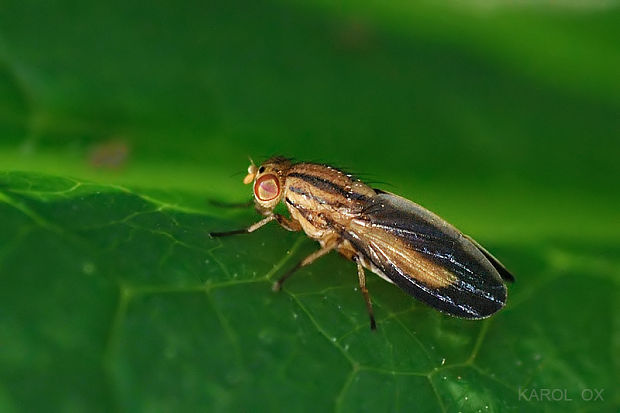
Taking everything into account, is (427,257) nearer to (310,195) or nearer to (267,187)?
(310,195)

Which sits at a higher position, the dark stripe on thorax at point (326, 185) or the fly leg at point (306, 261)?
the dark stripe on thorax at point (326, 185)

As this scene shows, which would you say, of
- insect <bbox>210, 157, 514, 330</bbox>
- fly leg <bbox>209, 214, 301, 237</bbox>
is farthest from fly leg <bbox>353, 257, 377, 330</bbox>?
fly leg <bbox>209, 214, 301, 237</bbox>

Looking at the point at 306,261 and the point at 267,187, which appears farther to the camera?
the point at 267,187

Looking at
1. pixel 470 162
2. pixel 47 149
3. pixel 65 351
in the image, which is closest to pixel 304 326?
pixel 65 351

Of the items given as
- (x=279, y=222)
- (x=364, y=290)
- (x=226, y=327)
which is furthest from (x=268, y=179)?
(x=226, y=327)

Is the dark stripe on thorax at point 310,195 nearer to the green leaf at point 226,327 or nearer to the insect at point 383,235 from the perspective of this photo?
the insect at point 383,235

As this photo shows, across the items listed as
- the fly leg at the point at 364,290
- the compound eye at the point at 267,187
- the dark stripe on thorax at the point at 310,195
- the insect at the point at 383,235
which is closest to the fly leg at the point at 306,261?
the insect at the point at 383,235

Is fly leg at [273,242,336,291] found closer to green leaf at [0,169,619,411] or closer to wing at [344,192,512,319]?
green leaf at [0,169,619,411]
